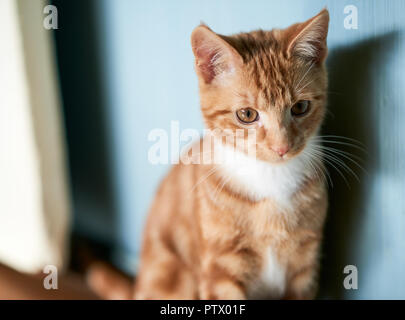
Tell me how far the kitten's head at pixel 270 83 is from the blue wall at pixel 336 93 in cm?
12

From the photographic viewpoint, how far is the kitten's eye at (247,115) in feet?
3.52

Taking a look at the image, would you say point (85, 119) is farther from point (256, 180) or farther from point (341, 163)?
point (341, 163)

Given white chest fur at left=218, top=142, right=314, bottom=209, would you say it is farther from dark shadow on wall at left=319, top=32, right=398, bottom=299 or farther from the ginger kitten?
dark shadow on wall at left=319, top=32, right=398, bottom=299

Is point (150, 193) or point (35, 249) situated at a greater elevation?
point (150, 193)

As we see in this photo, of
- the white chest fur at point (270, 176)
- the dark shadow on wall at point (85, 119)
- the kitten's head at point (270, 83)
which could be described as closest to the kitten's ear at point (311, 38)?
the kitten's head at point (270, 83)

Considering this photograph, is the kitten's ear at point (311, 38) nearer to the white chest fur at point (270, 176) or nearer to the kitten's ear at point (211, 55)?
the kitten's ear at point (211, 55)

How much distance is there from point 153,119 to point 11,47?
0.63 metres

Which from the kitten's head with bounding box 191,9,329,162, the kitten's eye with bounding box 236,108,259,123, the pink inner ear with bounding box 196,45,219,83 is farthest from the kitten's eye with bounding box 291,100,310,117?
the pink inner ear with bounding box 196,45,219,83

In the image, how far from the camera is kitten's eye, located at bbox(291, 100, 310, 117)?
1.08 meters

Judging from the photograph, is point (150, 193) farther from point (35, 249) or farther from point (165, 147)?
point (35, 249)

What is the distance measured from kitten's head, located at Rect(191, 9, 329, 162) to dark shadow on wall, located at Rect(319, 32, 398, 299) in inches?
4.0

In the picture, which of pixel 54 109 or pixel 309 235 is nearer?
pixel 309 235

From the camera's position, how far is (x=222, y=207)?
1.18 m
